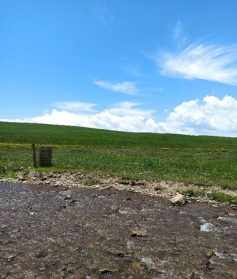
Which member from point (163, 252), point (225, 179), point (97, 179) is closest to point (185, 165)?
point (225, 179)

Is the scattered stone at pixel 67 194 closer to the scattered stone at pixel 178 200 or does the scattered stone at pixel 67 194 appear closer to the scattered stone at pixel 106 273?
the scattered stone at pixel 178 200

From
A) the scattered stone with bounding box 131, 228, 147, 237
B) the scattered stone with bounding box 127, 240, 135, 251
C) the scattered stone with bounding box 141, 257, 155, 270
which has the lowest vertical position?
the scattered stone with bounding box 141, 257, 155, 270

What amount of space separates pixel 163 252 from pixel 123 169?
60.5ft

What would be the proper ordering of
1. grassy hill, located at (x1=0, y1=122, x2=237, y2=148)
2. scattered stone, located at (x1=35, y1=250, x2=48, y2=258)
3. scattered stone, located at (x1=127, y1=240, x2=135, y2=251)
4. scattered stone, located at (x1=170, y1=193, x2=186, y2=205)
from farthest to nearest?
grassy hill, located at (x1=0, y1=122, x2=237, y2=148)
scattered stone, located at (x1=170, y1=193, x2=186, y2=205)
scattered stone, located at (x1=127, y1=240, x2=135, y2=251)
scattered stone, located at (x1=35, y1=250, x2=48, y2=258)

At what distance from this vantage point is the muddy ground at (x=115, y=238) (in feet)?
34.9

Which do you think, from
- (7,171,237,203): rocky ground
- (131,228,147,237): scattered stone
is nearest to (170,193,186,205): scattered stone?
(7,171,237,203): rocky ground

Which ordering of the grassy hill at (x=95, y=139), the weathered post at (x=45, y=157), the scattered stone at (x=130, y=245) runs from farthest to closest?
the grassy hill at (x=95, y=139) → the weathered post at (x=45, y=157) → the scattered stone at (x=130, y=245)

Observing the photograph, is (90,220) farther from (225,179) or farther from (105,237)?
(225,179)

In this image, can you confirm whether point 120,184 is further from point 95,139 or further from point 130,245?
point 95,139

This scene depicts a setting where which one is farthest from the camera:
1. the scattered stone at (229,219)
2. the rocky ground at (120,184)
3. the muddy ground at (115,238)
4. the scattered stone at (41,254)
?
the rocky ground at (120,184)

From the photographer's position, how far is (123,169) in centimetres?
3038

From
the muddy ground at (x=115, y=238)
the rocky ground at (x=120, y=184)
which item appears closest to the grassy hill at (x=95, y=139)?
the rocky ground at (x=120, y=184)

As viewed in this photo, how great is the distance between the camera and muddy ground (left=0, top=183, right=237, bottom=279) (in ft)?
34.9

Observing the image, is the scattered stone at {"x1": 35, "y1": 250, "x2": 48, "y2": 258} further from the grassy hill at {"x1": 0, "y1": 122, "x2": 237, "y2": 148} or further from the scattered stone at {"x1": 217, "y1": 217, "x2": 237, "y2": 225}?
the grassy hill at {"x1": 0, "y1": 122, "x2": 237, "y2": 148}
